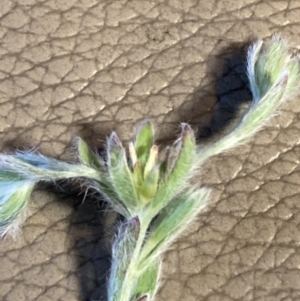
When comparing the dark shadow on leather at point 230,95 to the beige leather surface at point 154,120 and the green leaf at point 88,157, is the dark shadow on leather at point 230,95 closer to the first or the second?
the beige leather surface at point 154,120

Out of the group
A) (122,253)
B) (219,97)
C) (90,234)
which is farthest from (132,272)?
(219,97)

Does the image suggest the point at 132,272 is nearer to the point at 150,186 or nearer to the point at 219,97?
the point at 150,186

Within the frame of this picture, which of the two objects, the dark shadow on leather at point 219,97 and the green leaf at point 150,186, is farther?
the dark shadow on leather at point 219,97

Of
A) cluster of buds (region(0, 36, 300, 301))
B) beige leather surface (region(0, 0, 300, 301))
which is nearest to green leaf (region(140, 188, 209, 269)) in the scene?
cluster of buds (region(0, 36, 300, 301))

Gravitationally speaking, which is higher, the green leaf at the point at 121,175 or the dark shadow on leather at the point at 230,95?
the green leaf at the point at 121,175

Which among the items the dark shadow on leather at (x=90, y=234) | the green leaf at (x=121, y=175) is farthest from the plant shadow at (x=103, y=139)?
the green leaf at (x=121, y=175)

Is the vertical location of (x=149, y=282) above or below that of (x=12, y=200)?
below

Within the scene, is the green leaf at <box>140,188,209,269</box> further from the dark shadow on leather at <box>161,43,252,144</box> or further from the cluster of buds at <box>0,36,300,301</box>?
the dark shadow on leather at <box>161,43,252,144</box>
